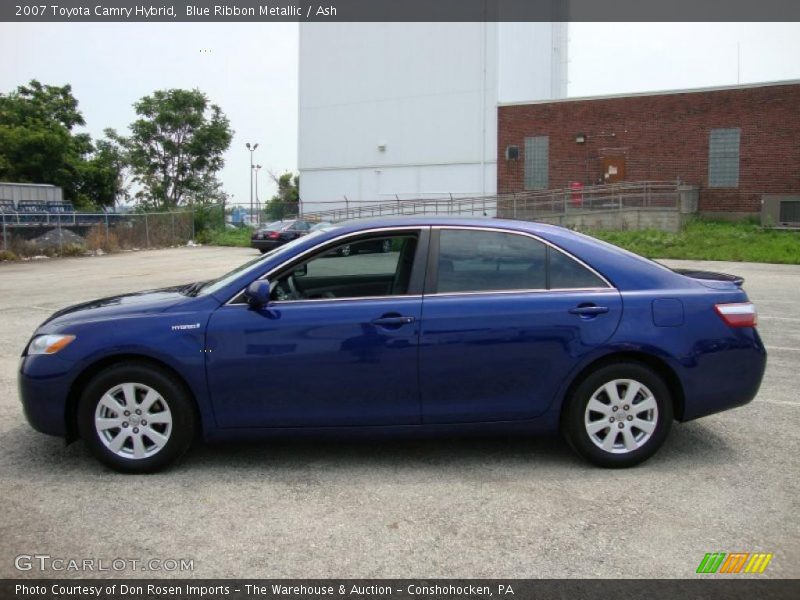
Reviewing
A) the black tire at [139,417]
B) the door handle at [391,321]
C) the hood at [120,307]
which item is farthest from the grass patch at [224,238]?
the door handle at [391,321]

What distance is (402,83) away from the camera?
140 ft

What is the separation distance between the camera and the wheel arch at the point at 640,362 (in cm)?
469

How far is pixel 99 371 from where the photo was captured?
182 inches

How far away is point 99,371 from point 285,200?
77.0 meters

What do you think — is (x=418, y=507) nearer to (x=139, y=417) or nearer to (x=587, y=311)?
(x=587, y=311)

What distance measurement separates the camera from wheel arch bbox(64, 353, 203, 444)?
15.0 ft

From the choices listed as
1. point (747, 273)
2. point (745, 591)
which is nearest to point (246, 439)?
point (745, 591)

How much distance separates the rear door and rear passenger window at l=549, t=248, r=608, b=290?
3 centimetres

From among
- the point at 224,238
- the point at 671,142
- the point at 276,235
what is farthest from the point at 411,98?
the point at 276,235

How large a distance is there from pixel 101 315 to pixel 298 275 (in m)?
1.25

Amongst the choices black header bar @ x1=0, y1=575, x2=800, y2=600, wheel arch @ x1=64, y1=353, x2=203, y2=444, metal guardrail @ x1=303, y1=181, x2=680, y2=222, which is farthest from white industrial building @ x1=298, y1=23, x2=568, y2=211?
black header bar @ x1=0, y1=575, x2=800, y2=600

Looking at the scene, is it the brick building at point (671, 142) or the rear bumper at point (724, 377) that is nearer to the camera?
the rear bumper at point (724, 377)

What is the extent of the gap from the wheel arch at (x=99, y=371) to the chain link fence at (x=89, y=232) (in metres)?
22.4

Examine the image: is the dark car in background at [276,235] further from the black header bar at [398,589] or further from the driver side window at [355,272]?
the black header bar at [398,589]
